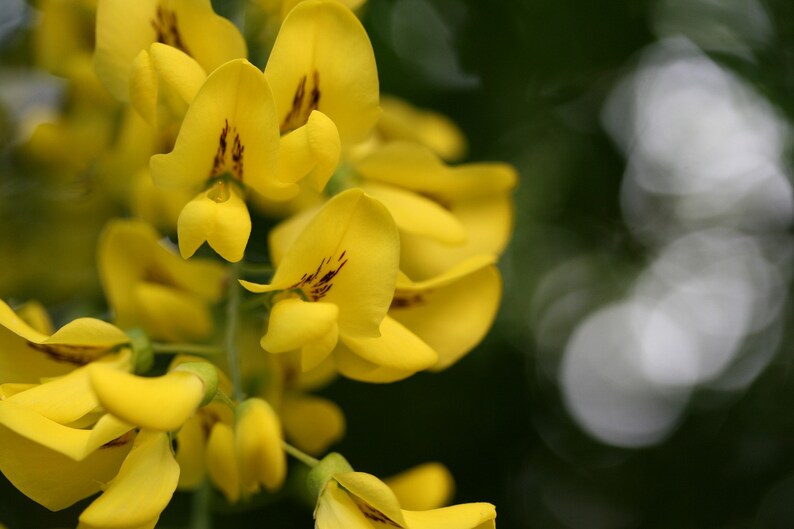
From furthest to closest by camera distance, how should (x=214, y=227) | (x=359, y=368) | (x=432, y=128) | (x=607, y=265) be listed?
(x=607, y=265) → (x=432, y=128) → (x=359, y=368) → (x=214, y=227)

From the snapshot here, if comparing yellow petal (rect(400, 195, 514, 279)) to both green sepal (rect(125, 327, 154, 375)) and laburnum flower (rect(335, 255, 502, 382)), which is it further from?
green sepal (rect(125, 327, 154, 375))

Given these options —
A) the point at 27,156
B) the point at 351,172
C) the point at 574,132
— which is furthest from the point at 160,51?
the point at 574,132

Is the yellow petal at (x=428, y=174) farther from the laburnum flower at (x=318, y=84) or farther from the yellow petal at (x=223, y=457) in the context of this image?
the yellow petal at (x=223, y=457)

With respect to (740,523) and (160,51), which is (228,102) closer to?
(160,51)

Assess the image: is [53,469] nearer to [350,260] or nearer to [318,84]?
[350,260]

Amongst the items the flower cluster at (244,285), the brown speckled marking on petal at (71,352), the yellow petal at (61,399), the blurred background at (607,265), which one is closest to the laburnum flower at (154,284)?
the flower cluster at (244,285)

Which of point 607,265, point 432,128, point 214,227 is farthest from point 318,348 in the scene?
point 607,265

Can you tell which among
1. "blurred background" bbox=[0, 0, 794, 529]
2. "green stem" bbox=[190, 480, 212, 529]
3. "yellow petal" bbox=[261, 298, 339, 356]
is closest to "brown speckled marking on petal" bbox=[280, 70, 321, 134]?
"yellow petal" bbox=[261, 298, 339, 356]
